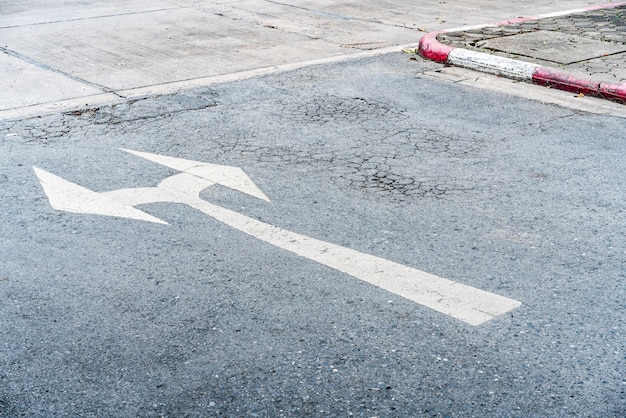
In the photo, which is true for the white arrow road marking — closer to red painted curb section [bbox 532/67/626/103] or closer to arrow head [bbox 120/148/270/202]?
arrow head [bbox 120/148/270/202]

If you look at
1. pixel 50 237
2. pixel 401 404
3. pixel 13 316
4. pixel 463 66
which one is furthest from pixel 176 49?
pixel 401 404

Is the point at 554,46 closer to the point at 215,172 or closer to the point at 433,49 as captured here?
the point at 433,49

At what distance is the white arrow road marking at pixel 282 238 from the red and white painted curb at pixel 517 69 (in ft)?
13.2

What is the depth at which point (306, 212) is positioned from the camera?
16.9 feet

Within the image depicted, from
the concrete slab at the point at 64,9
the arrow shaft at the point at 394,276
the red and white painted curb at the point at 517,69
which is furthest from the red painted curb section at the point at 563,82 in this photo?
the concrete slab at the point at 64,9

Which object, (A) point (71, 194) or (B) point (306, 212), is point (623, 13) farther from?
(A) point (71, 194)

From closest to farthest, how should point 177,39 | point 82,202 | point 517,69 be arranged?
point 82,202
point 517,69
point 177,39

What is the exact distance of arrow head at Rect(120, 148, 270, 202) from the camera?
18.2ft

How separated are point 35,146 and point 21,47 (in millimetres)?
4024

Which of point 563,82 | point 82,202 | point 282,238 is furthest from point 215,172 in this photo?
point 563,82

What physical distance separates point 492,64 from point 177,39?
4210 mm

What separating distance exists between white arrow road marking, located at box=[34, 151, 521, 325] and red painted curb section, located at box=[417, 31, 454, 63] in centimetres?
425

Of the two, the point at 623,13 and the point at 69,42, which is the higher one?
the point at 623,13

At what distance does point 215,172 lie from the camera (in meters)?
5.85
